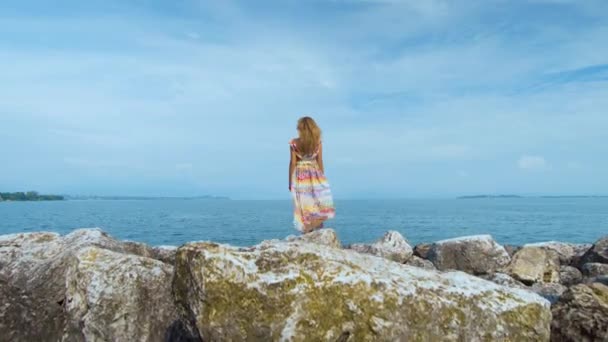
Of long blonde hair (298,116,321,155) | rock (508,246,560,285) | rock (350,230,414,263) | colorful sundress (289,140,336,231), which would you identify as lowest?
rock (508,246,560,285)

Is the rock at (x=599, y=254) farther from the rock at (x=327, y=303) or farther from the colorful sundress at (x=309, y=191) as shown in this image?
the rock at (x=327, y=303)

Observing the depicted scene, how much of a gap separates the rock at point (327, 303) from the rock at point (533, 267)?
8.22 meters

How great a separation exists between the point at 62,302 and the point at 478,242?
32.2 feet

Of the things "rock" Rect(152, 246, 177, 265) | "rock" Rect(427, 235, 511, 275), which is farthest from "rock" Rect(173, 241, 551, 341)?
"rock" Rect(427, 235, 511, 275)

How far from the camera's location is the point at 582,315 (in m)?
5.57

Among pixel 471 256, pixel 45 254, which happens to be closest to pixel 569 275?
pixel 471 256

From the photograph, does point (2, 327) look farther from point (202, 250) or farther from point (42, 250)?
point (202, 250)

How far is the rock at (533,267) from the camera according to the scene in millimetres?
→ 13152

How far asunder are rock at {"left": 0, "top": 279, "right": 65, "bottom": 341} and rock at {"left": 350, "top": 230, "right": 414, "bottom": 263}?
25.8 feet

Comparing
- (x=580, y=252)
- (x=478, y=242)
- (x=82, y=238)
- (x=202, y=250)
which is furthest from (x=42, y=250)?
(x=580, y=252)

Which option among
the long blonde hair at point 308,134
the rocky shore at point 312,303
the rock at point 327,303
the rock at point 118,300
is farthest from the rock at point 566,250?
the rock at point 118,300

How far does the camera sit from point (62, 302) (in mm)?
7352

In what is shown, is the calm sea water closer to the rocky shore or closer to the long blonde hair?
the long blonde hair

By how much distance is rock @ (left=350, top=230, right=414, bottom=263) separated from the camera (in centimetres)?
1345
